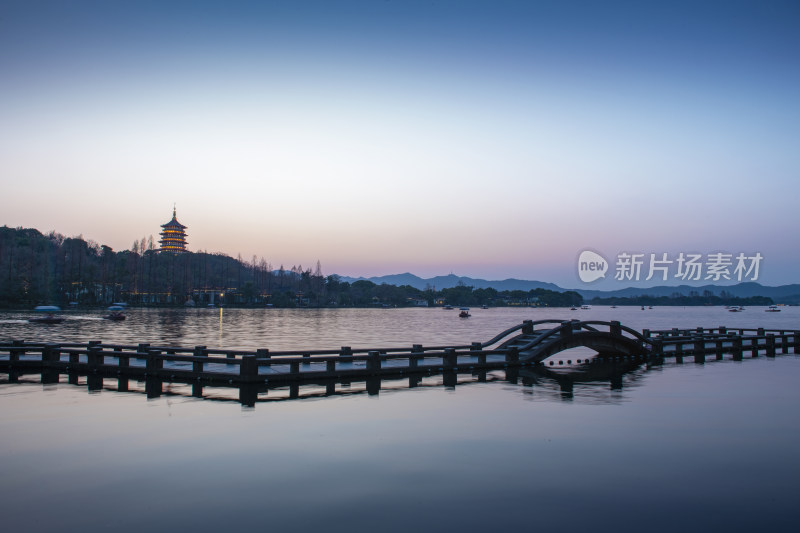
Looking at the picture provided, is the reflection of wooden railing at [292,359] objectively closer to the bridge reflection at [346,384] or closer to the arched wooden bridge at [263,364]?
the arched wooden bridge at [263,364]

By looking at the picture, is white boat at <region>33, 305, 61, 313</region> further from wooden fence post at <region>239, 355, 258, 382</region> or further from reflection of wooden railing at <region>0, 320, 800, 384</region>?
A: wooden fence post at <region>239, 355, 258, 382</region>

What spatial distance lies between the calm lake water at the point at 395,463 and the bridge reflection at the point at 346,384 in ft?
2.57

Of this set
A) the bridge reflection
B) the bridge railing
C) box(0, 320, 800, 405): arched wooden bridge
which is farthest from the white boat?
the bridge reflection

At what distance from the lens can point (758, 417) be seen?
715 inches

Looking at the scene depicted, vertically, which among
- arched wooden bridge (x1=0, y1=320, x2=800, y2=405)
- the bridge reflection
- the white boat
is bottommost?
the white boat

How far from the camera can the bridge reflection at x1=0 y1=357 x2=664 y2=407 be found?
20172 mm

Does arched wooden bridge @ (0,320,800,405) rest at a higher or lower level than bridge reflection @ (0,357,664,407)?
higher

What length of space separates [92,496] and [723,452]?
13635 mm

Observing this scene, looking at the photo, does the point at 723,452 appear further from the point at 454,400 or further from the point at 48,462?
the point at 48,462

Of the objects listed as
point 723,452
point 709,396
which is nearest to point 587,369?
point 709,396

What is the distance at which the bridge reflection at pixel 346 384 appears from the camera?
66.2 feet

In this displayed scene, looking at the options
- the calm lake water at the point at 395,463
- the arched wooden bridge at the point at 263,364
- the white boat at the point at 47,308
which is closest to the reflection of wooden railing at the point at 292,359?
the arched wooden bridge at the point at 263,364

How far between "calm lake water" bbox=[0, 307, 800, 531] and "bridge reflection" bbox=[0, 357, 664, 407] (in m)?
0.78

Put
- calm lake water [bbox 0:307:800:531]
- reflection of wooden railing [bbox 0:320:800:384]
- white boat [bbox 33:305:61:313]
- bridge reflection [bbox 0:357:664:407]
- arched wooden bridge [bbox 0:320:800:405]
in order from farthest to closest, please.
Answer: white boat [bbox 33:305:61:313] → reflection of wooden railing [bbox 0:320:800:384] → arched wooden bridge [bbox 0:320:800:405] → bridge reflection [bbox 0:357:664:407] → calm lake water [bbox 0:307:800:531]
